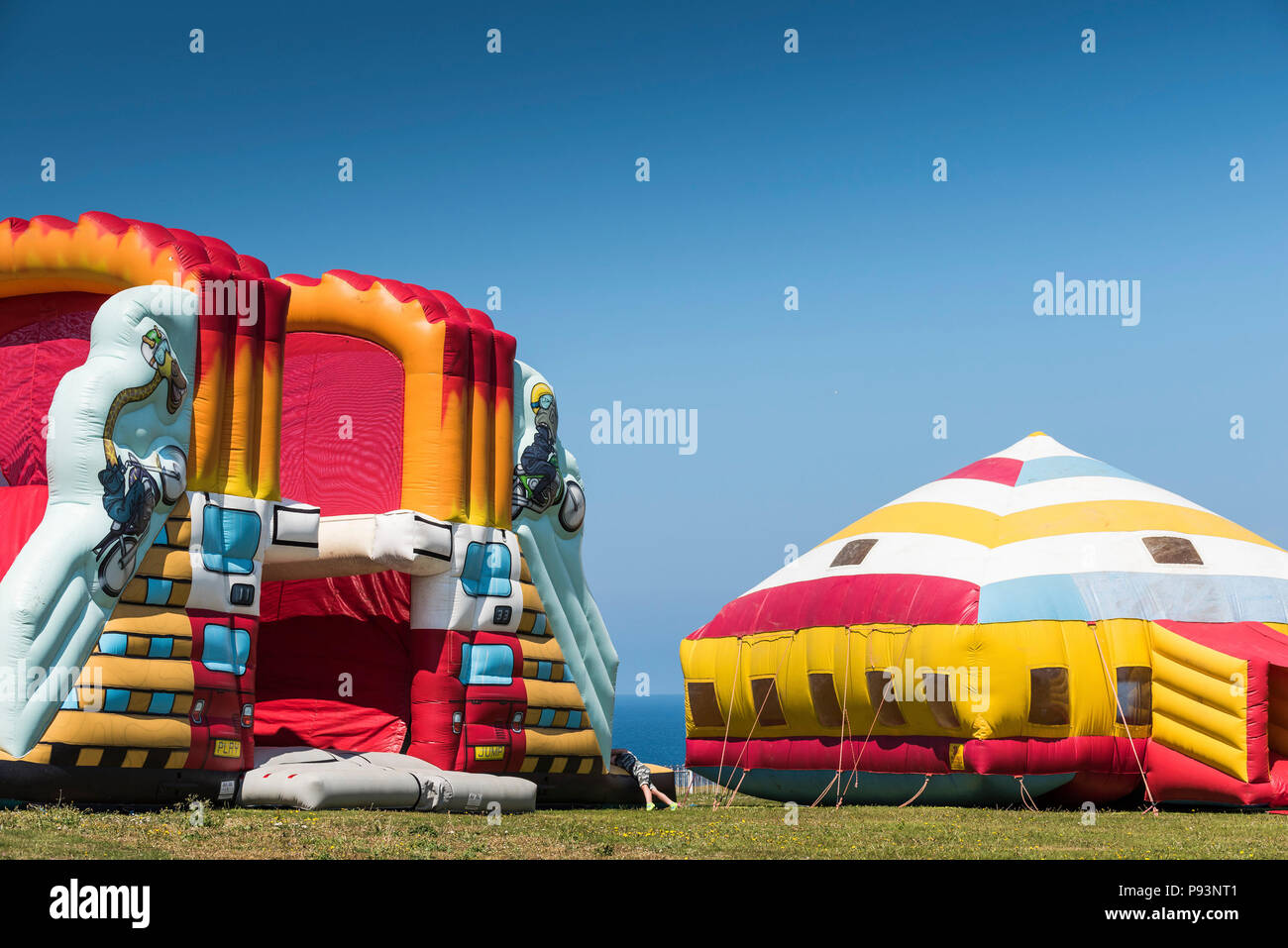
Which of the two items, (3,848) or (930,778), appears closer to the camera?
(3,848)

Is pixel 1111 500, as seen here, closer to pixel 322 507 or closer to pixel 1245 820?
pixel 1245 820

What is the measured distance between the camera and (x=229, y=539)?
53.9 feet

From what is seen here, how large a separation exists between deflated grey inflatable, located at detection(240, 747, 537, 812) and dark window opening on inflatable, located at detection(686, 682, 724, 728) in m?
8.07

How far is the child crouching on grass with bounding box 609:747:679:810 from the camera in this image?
69.6ft

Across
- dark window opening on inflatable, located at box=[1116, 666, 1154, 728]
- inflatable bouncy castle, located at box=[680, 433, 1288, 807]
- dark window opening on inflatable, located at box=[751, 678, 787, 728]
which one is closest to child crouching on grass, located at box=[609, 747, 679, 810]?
dark window opening on inflatable, located at box=[751, 678, 787, 728]

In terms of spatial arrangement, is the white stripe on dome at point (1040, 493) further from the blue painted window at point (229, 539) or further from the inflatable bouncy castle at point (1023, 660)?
the blue painted window at point (229, 539)

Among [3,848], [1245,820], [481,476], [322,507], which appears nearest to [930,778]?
[1245,820]

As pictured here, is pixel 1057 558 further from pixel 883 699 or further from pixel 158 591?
pixel 158 591

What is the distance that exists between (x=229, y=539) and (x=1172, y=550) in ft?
49.2

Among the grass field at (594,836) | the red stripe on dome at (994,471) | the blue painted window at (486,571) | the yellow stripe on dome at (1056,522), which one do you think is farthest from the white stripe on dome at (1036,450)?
the blue painted window at (486,571)

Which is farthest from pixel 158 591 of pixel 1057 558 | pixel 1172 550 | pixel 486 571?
pixel 1172 550

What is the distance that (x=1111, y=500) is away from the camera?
24.8 m

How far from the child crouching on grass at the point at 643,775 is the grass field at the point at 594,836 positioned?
5.64 feet

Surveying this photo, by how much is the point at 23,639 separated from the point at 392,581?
6976 mm
